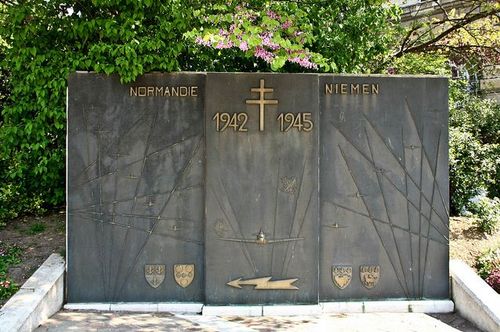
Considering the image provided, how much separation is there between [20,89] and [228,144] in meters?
3.33

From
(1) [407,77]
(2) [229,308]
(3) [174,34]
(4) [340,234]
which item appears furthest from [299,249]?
(3) [174,34]

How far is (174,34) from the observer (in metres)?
6.64

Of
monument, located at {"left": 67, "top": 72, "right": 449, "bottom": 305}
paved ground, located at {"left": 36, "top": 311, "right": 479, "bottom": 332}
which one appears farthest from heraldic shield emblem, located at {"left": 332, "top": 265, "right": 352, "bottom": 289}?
paved ground, located at {"left": 36, "top": 311, "right": 479, "bottom": 332}

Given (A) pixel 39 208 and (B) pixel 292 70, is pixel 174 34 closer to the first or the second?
(B) pixel 292 70

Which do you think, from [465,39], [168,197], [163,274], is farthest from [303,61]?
[465,39]

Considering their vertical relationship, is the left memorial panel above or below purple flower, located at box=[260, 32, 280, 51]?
below

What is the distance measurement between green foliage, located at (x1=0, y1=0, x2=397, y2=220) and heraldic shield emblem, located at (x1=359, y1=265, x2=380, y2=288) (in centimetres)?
274

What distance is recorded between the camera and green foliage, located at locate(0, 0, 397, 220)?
6.35m

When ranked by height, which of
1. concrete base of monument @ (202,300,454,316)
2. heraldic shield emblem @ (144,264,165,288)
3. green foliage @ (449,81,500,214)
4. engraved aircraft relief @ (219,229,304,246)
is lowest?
concrete base of monument @ (202,300,454,316)

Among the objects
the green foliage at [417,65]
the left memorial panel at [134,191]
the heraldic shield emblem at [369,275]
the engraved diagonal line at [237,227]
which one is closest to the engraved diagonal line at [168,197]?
the left memorial panel at [134,191]

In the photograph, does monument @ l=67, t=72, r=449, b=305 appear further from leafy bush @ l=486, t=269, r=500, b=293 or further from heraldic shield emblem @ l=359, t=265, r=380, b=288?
leafy bush @ l=486, t=269, r=500, b=293

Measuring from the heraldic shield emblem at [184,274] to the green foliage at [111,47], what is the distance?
8.10ft

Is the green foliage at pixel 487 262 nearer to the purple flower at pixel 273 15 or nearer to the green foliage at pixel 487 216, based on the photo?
Result: the green foliage at pixel 487 216

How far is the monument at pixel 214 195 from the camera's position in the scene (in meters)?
6.28
